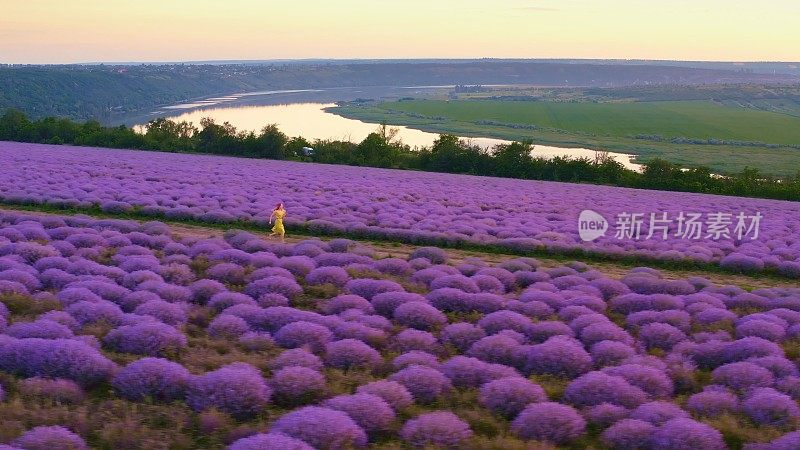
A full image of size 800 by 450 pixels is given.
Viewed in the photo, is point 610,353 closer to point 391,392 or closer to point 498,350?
point 498,350

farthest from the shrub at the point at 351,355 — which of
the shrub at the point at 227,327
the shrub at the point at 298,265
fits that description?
the shrub at the point at 298,265

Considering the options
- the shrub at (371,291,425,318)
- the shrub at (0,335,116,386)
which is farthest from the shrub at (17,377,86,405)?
the shrub at (371,291,425,318)

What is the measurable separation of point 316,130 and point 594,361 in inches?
3371

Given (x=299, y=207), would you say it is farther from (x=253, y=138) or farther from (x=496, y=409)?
(x=253, y=138)

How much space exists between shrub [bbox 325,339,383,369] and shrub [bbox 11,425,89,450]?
337cm

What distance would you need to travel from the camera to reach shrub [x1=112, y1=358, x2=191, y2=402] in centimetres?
790

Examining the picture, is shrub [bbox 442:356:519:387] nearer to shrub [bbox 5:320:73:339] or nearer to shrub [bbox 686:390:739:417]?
shrub [bbox 686:390:739:417]

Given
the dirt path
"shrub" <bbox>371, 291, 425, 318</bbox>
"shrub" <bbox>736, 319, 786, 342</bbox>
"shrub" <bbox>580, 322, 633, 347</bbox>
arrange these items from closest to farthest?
1. "shrub" <bbox>580, 322, 633, 347</bbox>
2. "shrub" <bbox>736, 319, 786, 342</bbox>
3. "shrub" <bbox>371, 291, 425, 318</bbox>
4. the dirt path

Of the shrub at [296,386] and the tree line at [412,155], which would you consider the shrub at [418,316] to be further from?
the tree line at [412,155]

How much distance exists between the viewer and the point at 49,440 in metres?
6.46

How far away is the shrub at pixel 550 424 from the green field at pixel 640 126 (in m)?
65.0

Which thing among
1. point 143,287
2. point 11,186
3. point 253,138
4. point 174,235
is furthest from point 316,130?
point 143,287

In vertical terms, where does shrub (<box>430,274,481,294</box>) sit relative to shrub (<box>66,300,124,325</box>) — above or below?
above

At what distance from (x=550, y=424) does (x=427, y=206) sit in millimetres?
18594
